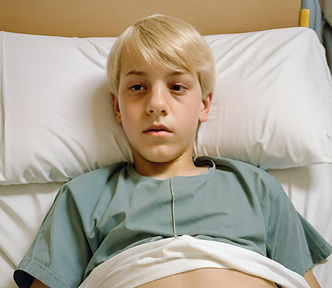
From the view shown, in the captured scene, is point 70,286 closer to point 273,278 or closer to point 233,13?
point 273,278

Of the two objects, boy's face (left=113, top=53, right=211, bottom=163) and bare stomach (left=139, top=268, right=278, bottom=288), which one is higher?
boy's face (left=113, top=53, right=211, bottom=163)

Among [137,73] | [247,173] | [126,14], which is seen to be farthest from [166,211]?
[126,14]

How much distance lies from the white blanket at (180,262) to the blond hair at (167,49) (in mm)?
443

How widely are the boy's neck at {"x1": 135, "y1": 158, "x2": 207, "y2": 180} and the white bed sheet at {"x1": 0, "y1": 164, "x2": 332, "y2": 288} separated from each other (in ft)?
0.89

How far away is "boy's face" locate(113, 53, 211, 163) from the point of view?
868 mm

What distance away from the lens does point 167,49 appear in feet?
2.93

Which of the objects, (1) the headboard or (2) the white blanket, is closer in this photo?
(2) the white blanket

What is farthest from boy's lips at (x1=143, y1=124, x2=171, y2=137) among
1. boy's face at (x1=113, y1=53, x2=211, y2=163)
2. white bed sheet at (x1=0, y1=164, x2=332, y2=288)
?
white bed sheet at (x1=0, y1=164, x2=332, y2=288)

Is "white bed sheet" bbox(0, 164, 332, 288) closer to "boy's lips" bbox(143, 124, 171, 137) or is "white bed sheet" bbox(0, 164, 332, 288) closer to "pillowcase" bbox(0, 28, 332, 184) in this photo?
"pillowcase" bbox(0, 28, 332, 184)

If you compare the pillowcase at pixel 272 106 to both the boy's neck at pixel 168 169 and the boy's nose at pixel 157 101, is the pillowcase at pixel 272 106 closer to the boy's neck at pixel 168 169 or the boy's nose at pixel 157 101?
the boy's neck at pixel 168 169

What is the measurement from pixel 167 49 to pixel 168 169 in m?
0.32

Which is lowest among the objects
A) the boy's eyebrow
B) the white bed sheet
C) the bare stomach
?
the white bed sheet

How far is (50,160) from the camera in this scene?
0.98 meters

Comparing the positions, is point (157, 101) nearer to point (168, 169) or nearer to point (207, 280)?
point (168, 169)
